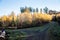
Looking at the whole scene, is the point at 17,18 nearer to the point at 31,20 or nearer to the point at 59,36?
the point at 31,20

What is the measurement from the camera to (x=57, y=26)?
8.25 meters

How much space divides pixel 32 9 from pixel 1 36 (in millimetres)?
1831

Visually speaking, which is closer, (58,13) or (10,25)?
(10,25)

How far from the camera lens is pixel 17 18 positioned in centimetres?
791

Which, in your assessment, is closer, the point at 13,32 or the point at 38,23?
the point at 13,32

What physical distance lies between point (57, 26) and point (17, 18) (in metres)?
1.87

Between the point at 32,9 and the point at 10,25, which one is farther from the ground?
the point at 32,9

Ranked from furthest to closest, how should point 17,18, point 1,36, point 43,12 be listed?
point 43,12, point 17,18, point 1,36

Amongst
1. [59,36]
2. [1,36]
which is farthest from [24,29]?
[59,36]

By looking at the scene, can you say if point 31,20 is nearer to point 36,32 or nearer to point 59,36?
point 36,32

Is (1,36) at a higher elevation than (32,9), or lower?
lower

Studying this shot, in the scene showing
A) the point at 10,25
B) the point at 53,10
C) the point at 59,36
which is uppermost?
the point at 53,10

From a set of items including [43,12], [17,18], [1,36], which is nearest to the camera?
[1,36]

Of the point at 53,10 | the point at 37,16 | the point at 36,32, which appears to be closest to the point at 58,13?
the point at 53,10
